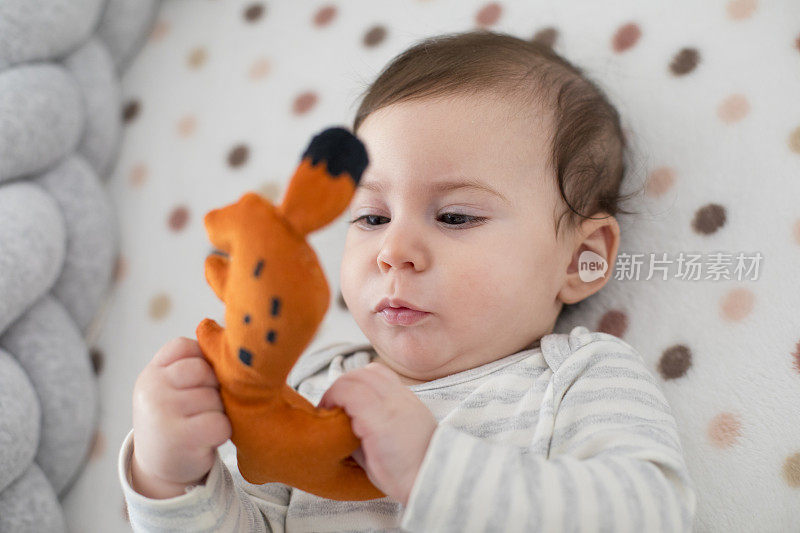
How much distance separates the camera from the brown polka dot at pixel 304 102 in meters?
1.35

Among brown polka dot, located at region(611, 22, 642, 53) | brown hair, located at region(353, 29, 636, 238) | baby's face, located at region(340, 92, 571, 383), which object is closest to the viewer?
baby's face, located at region(340, 92, 571, 383)

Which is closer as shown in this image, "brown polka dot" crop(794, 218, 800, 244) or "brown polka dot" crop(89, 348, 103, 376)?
"brown polka dot" crop(794, 218, 800, 244)

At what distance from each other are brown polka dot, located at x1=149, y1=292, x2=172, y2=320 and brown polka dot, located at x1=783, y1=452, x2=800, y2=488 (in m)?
0.96

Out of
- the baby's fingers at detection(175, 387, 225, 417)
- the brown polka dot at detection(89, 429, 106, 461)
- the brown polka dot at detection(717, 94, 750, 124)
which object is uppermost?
the brown polka dot at detection(717, 94, 750, 124)

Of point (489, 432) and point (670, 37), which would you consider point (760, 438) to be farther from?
point (670, 37)

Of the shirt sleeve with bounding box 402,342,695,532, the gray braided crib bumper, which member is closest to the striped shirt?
the shirt sleeve with bounding box 402,342,695,532

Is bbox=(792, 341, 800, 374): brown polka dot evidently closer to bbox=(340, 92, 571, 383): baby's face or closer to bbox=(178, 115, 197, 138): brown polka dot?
bbox=(340, 92, 571, 383): baby's face

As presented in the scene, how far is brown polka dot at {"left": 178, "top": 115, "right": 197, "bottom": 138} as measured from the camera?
1.41m

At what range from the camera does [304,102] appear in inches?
53.4

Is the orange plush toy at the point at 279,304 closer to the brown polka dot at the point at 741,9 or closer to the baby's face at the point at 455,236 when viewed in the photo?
the baby's face at the point at 455,236

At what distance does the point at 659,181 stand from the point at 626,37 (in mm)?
264

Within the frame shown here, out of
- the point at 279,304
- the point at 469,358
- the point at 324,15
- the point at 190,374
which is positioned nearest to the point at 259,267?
the point at 279,304

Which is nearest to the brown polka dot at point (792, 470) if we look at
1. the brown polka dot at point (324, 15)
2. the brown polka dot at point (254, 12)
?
the brown polka dot at point (324, 15)

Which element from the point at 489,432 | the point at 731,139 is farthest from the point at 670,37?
the point at 489,432
